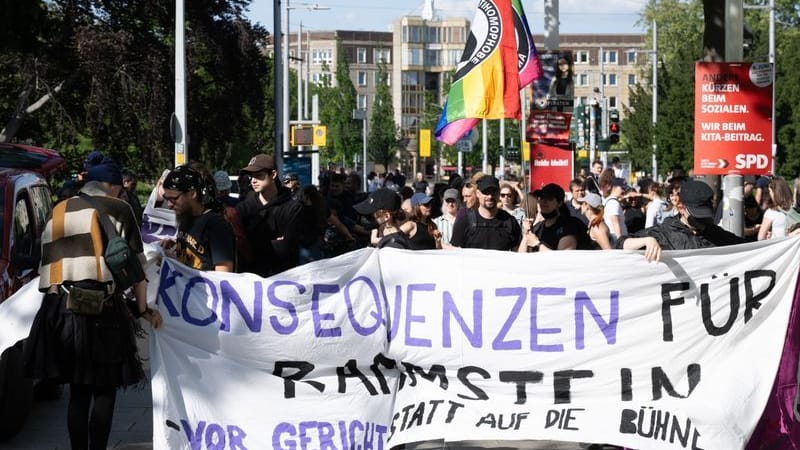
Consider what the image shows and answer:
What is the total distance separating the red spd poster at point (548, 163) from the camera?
1573 centimetres

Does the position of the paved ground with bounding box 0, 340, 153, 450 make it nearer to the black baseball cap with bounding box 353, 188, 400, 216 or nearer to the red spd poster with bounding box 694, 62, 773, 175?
the black baseball cap with bounding box 353, 188, 400, 216

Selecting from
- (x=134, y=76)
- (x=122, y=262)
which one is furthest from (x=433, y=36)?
(x=122, y=262)

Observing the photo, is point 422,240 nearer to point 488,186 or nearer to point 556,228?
point 556,228

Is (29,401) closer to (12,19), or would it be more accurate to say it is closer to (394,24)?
(12,19)

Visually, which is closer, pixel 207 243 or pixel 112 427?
pixel 207 243

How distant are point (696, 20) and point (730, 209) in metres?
81.3

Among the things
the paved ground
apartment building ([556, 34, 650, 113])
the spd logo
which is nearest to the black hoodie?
the paved ground

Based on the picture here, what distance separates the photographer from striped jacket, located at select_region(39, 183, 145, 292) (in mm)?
7559

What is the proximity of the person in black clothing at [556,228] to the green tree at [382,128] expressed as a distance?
85.0 metres

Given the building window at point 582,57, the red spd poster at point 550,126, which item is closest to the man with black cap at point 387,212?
the red spd poster at point 550,126

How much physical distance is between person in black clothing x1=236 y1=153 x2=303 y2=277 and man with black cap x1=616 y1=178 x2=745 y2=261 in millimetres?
2824

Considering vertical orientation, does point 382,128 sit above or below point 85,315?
above

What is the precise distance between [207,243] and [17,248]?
79.7 inches

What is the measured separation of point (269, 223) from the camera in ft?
34.1
